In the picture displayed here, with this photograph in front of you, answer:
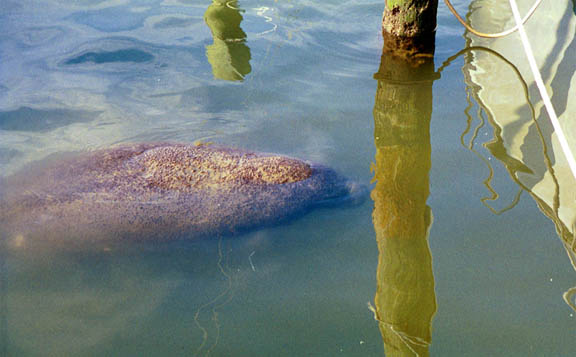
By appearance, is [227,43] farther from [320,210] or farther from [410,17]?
[320,210]

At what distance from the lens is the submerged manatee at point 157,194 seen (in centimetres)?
360

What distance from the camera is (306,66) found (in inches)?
252

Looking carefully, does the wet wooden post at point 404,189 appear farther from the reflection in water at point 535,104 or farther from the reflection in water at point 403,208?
the reflection in water at point 535,104

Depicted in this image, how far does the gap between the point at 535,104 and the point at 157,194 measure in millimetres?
3777

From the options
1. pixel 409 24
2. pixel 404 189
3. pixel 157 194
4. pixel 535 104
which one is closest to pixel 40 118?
pixel 157 194

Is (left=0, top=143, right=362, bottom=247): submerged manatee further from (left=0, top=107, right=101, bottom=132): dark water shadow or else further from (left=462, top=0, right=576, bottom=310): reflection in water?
(left=462, top=0, right=576, bottom=310): reflection in water

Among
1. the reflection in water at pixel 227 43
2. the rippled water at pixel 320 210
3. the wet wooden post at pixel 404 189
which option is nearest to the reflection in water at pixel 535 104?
the rippled water at pixel 320 210

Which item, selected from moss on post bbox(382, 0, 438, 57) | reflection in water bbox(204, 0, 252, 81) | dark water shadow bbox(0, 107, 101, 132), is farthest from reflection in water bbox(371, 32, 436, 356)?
dark water shadow bbox(0, 107, 101, 132)

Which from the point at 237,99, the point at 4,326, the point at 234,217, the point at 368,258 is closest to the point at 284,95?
the point at 237,99

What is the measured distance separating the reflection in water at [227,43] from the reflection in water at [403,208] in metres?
1.70

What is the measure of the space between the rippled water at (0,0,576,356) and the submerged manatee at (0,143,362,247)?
0.16 metres

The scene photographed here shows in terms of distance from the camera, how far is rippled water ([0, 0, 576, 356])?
9.57ft

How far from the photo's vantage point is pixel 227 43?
6867 mm

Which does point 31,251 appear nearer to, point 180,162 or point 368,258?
point 180,162
